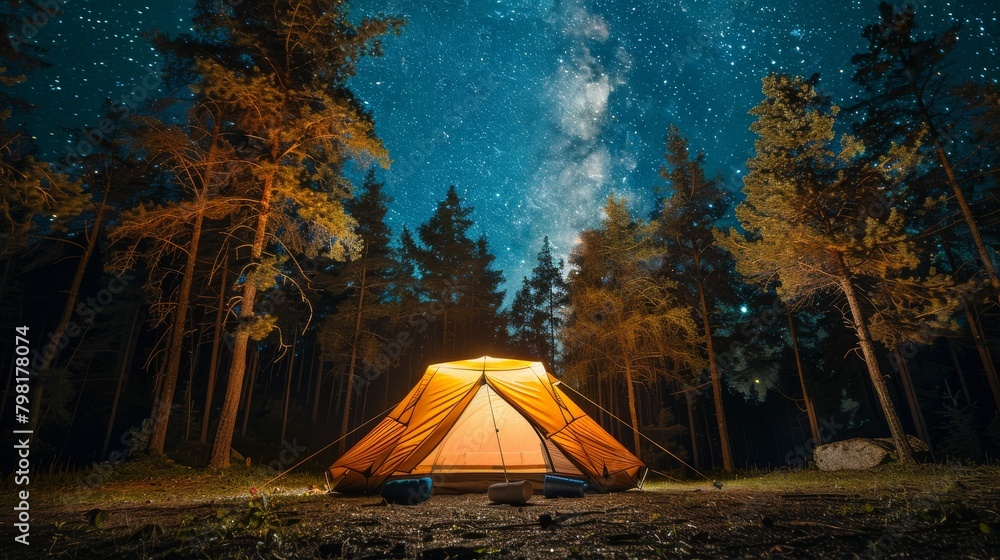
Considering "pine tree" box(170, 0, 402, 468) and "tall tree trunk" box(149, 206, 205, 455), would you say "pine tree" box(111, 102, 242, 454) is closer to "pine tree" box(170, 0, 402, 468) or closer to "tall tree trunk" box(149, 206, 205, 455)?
"tall tree trunk" box(149, 206, 205, 455)

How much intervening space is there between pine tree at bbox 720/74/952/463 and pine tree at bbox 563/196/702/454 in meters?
3.72

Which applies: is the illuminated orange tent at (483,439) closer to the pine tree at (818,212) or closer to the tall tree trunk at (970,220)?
the pine tree at (818,212)

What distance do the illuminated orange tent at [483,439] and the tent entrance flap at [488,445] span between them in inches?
0.8

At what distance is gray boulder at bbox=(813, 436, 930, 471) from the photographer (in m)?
11.2

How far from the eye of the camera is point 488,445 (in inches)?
335

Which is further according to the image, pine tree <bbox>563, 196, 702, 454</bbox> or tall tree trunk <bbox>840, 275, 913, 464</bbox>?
pine tree <bbox>563, 196, 702, 454</bbox>

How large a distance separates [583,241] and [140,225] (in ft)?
49.8

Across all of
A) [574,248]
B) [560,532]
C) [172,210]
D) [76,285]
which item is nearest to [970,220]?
[574,248]

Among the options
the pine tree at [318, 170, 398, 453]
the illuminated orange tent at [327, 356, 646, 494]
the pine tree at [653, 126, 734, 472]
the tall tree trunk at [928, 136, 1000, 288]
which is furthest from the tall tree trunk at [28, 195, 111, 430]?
the tall tree trunk at [928, 136, 1000, 288]

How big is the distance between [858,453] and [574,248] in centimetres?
1246

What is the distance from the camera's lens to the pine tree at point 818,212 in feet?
35.0

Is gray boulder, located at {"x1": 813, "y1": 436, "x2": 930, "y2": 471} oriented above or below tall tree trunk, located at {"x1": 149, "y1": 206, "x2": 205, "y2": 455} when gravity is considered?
below

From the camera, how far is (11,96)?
11609 mm

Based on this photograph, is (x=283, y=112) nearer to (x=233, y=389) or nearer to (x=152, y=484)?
(x=233, y=389)
